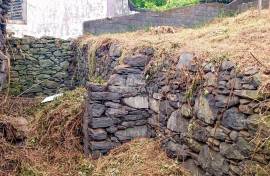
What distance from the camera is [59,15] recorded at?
13484 millimetres

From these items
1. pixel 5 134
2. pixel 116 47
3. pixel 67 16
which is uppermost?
pixel 67 16

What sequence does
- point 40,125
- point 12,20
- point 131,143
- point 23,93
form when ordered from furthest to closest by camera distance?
point 12,20 < point 23,93 < point 40,125 < point 131,143

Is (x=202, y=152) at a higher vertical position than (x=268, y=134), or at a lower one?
lower

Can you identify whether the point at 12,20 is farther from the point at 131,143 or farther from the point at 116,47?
the point at 131,143

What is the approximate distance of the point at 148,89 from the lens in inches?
239

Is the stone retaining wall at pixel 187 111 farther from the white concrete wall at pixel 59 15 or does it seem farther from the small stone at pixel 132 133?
the white concrete wall at pixel 59 15

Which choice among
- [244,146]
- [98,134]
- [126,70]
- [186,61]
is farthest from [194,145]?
[126,70]

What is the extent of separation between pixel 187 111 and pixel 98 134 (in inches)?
65.4

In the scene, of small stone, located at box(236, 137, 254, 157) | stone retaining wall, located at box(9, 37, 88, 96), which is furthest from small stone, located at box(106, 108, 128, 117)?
stone retaining wall, located at box(9, 37, 88, 96)

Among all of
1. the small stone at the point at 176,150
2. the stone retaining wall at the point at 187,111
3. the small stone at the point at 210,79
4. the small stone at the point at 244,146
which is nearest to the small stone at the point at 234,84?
the stone retaining wall at the point at 187,111

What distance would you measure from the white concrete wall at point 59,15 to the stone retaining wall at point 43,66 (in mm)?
2811

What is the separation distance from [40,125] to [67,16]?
7.31 m

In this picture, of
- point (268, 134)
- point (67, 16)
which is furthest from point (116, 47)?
point (67, 16)

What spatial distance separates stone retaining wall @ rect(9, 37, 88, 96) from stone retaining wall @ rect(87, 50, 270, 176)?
3817 millimetres
